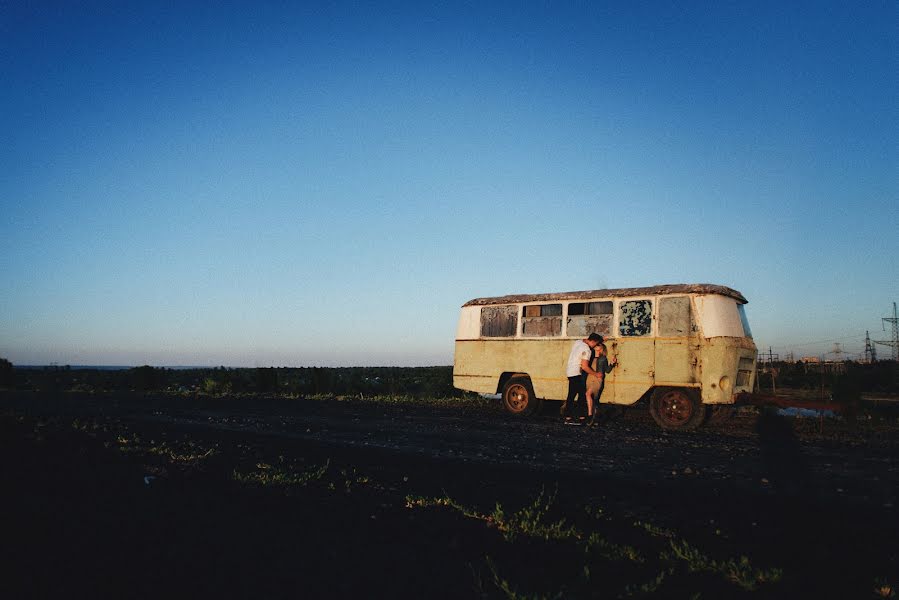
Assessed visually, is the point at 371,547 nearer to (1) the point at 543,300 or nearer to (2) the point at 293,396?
(1) the point at 543,300

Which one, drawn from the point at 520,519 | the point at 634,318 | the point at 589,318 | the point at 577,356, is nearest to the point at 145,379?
the point at 589,318

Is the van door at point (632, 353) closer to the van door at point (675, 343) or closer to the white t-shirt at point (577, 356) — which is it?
the van door at point (675, 343)

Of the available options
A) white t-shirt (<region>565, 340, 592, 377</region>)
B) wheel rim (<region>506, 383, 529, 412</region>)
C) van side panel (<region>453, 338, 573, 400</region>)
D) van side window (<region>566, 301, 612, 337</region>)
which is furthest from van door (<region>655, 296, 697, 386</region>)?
wheel rim (<region>506, 383, 529, 412</region>)

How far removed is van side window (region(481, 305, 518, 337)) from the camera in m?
14.4

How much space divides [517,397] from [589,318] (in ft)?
9.64

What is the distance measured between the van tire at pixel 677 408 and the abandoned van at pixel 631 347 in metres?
0.02

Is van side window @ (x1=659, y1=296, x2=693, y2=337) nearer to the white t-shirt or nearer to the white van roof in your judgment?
the white van roof

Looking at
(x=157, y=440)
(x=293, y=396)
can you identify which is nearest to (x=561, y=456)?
(x=157, y=440)

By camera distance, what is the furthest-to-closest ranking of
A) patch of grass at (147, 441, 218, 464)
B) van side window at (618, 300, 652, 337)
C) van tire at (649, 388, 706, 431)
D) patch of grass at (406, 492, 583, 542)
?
1. van side window at (618, 300, 652, 337)
2. van tire at (649, 388, 706, 431)
3. patch of grass at (147, 441, 218, 464)
4. patch of grass at (406, 492, 583, 542)

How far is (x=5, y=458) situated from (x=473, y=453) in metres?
5.78

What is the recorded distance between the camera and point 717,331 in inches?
434

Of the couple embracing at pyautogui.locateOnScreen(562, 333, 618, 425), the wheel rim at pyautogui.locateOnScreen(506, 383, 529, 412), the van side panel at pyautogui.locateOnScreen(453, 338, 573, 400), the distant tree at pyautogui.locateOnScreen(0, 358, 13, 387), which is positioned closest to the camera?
the couple embracing at pyautogui.locateOnScreen(562, 333, 618, 425)

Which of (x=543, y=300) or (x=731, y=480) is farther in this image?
(x=543, y=300)

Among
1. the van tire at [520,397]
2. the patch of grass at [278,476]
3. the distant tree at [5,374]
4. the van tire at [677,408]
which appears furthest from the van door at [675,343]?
the distant tree at [5,374]
